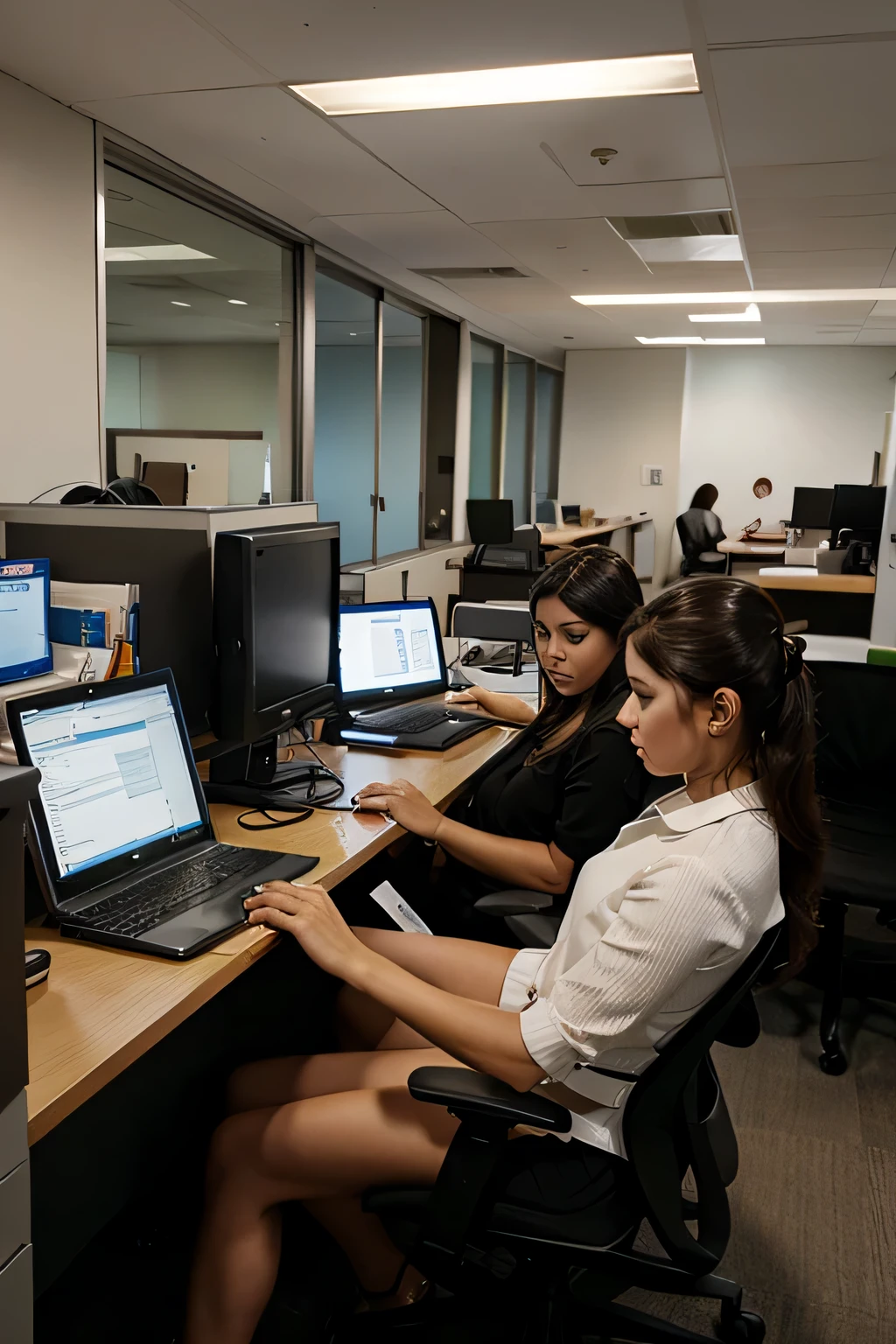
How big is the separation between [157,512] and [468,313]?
6.45 m

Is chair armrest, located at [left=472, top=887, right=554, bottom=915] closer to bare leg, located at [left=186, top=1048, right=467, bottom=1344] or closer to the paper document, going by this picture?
the paper document

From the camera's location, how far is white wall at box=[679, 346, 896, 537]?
36.5 ft

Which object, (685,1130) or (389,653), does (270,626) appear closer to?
(389,653)

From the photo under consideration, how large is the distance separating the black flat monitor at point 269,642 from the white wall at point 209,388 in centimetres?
211

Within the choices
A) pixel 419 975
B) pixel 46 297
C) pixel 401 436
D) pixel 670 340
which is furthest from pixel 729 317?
pixel 419 975

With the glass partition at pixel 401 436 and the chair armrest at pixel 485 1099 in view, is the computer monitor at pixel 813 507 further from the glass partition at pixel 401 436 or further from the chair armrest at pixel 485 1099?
the chair armrest at pixel 485 1099

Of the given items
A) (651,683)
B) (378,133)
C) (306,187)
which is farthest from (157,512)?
(306,187)

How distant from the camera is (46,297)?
11.4 feet

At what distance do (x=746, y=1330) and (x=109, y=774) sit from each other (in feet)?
4.75

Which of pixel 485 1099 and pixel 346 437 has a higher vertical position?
pixel 346 437

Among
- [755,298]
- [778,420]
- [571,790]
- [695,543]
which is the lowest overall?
[571,790]

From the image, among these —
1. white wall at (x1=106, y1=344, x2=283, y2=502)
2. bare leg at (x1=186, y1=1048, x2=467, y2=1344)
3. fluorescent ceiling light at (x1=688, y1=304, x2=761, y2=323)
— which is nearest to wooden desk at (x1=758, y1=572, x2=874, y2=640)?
fluorescent ceiling light at (x1=688, y1=304, x2=761, y2=323)

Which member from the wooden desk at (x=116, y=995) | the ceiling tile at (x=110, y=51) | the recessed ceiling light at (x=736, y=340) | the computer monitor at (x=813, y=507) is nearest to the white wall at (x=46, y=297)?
the ceiling tile at (x=110, y=51)

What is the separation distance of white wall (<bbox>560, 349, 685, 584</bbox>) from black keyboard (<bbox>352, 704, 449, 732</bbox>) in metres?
8.32
